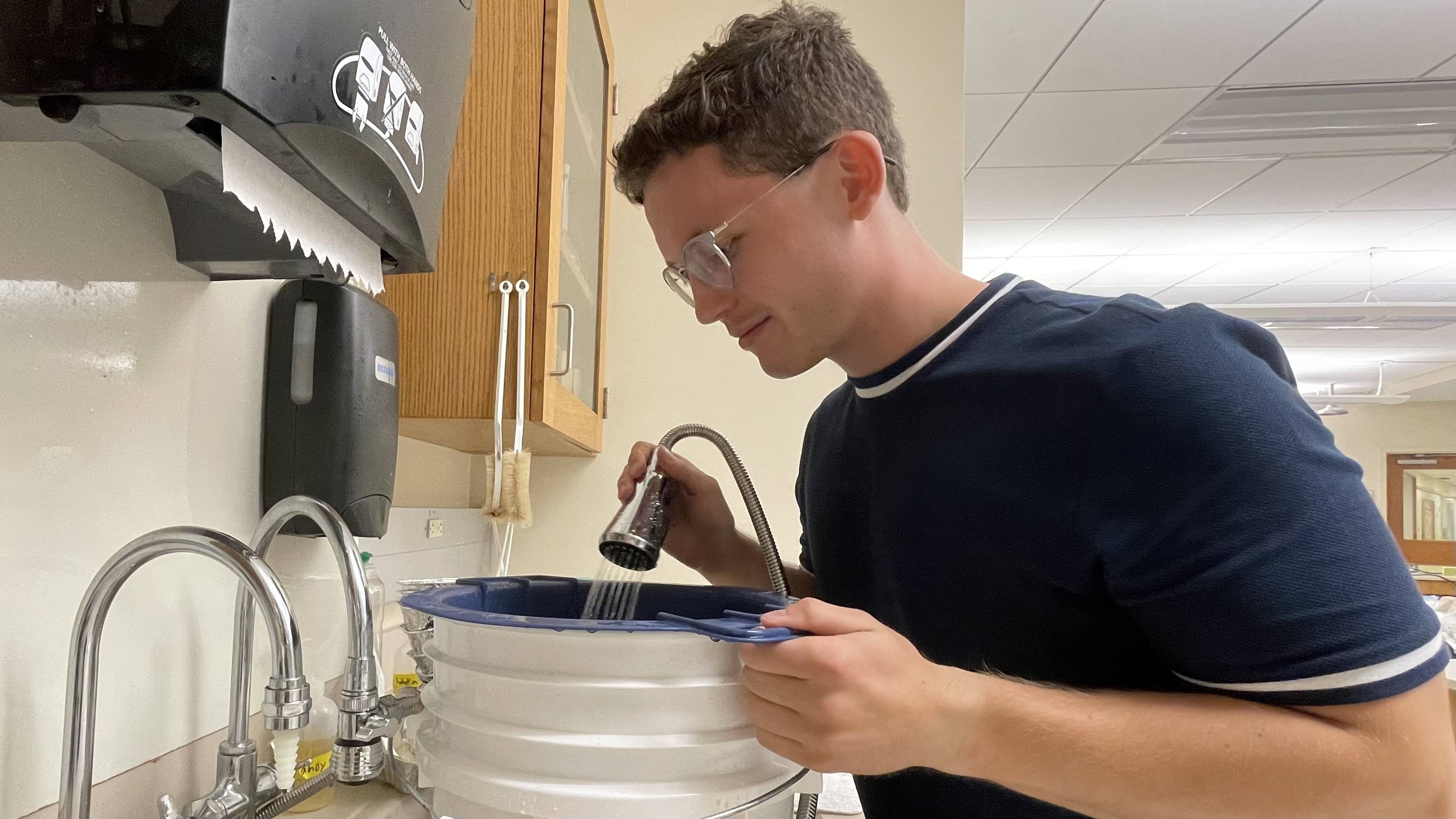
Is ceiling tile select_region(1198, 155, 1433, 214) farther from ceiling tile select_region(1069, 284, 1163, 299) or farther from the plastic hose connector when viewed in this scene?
the plastic hose connector

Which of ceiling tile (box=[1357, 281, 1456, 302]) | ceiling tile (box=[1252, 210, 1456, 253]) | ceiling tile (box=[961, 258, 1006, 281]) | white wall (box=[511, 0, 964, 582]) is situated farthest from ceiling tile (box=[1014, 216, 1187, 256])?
white wall (box=[511, 0, 964, 582])

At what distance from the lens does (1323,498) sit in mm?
678

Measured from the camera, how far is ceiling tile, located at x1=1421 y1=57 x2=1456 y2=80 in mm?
2652

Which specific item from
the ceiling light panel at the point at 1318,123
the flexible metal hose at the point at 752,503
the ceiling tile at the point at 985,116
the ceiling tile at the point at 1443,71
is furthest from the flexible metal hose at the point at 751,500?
the ceiling tile at the point at 1443,71

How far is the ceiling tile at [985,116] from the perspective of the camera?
9.55 ft

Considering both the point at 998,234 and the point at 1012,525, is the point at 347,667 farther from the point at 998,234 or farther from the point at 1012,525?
the point at 998,234

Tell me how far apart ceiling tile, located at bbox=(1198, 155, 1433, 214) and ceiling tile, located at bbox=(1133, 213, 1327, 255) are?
109 millimetres

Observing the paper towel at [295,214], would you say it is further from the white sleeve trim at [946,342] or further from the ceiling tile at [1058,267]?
the ceiling tile at [1058,267]

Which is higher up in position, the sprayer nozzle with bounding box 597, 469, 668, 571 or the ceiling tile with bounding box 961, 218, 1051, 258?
the ceiling tile with bounding box 961, 218, 1051, 258

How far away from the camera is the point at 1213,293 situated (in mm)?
5504

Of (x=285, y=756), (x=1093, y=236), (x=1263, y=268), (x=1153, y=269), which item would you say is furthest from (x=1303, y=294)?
(x=285, y=756)

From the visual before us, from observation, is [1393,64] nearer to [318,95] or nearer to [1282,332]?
[318,95]

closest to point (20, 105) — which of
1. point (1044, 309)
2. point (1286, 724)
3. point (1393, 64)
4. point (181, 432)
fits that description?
point (181, 432)

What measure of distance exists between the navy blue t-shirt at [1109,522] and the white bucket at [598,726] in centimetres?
35
